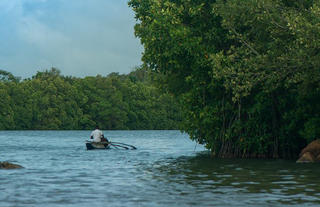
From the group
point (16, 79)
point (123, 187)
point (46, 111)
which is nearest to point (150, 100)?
point (46, 111)

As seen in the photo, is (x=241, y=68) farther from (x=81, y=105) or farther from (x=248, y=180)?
(x=81, y=105)

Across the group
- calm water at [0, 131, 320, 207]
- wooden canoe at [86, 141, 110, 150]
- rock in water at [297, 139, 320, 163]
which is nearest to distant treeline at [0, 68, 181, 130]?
wooden canoe at [86, 141, 110, 150]

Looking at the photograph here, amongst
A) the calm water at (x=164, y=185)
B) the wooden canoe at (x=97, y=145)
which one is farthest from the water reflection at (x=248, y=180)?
the wooden canoe at (x=97, y=145)

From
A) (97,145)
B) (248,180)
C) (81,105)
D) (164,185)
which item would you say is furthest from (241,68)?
(81,105)

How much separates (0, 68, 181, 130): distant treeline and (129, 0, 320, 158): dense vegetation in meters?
99.7

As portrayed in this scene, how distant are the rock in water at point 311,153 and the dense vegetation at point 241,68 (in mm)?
581

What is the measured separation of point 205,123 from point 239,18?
6.61 m

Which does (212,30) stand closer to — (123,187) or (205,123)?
(205,123)

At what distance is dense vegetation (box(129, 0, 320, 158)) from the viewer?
2959 centimetres

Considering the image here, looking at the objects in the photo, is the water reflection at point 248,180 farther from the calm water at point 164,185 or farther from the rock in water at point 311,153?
the rock in water at point 311,153

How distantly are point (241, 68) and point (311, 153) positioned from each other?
5.83 metres

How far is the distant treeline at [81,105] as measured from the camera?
134000mm

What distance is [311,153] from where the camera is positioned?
3212 cm

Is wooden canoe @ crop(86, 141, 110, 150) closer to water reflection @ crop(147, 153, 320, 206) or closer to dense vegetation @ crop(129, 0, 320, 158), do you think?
dense vegetation @ crop(129, 0, 320, 158)
